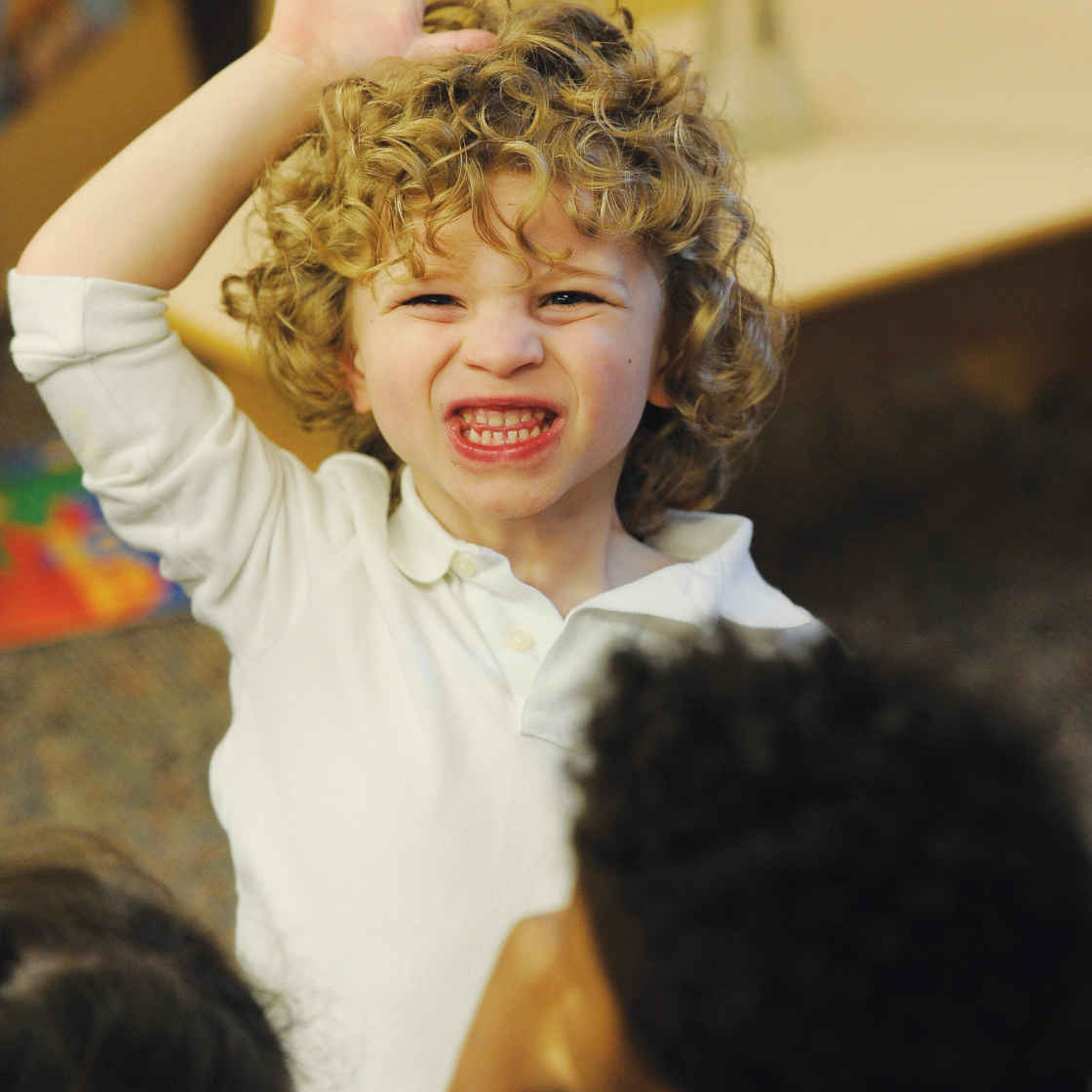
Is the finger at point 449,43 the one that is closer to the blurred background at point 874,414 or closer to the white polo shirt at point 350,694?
the white polo shirt at point 350,694

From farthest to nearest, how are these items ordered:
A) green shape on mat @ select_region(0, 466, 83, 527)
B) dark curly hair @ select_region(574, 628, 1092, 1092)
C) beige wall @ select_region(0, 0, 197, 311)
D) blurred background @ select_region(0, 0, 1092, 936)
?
beige wall @ select_region(0, 0, 197, 311)
green shape on mat @ select_region(0, 466, 83, 527)
blurred background @ select_region(0, 0, 1092, 936)
dark curly hair @ select_region(574, 628, 1092, 1092)

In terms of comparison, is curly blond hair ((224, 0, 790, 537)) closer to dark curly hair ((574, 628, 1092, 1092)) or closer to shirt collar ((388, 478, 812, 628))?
shirt collar ((388, 478, 812, 628))

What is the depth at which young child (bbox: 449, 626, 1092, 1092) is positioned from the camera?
48 centimetres

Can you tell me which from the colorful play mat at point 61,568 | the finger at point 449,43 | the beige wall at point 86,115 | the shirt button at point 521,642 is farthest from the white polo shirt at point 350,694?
the beige wall at point 86,115

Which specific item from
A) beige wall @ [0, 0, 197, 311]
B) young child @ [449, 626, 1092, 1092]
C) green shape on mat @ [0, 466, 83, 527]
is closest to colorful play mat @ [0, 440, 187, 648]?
green shape on mat @ [0, 466, 83, 527]

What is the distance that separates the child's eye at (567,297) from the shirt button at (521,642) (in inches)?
8.1

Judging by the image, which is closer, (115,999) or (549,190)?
(115,999)

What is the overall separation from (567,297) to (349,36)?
0.80 feet

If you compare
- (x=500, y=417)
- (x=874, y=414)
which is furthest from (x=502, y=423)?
(x=874, y=414)

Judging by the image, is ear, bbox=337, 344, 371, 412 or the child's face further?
ear, bbox=337, 344, 371, 412

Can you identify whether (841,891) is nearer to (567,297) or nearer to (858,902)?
(858,902)

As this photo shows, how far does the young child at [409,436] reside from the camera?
2.56ft

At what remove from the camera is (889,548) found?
80.6 inches

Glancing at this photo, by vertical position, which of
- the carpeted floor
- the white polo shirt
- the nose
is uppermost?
the nose
